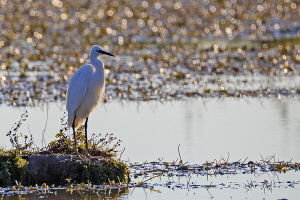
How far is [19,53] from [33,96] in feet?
20.1

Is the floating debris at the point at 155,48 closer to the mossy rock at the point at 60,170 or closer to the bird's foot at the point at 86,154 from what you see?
the bird's foot at the point at 86,154

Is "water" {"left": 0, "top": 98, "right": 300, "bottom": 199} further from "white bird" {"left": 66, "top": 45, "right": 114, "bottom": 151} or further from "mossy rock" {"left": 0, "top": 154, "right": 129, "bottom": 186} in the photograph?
"white bird" {"left": 66, "top": 45, "right": 114, "bottom": 151}

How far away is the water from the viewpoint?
7777 millimetres

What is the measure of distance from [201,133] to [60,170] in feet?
11.6

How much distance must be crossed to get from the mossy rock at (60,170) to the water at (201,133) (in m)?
0.35

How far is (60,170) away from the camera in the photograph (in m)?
8.05

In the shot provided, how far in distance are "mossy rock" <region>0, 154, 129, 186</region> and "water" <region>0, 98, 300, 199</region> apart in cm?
35

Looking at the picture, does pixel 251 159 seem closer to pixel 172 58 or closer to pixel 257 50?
pixel 172 58

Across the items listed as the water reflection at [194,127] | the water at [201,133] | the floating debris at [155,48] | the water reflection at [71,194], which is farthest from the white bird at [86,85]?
the floating debris at [155,48]

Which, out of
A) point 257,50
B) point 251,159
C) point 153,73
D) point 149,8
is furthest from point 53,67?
point 149,8

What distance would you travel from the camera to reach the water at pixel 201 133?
778cm

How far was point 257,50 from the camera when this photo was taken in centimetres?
2036

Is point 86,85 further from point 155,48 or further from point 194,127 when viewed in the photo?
point 155,48

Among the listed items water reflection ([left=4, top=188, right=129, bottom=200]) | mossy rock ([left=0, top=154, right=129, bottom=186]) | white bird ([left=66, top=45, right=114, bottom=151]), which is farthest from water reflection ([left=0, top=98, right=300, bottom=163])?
water reflection ([left=4, top=188, right=129, bottom=200])
